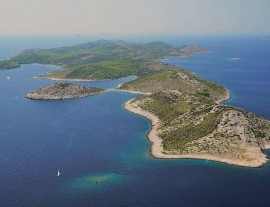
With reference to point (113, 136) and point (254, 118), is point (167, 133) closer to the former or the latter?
point (113, 136)

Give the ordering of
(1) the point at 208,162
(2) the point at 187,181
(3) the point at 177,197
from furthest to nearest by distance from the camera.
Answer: (1) the point at 208,162 < (2) the point at 187,181 < (3) the point at 177,197

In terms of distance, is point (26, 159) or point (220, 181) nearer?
point (220, 181)

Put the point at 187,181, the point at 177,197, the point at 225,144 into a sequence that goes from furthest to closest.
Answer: the point at 225,144, the point at 187,181, the point at 177,197

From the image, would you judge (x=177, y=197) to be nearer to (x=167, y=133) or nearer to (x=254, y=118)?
(x=167, y=133)

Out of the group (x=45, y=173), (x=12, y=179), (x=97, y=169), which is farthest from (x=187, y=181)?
(x=12, y=179)

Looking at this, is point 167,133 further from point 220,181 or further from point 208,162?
point 220,181

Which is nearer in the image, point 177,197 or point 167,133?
point 177,197

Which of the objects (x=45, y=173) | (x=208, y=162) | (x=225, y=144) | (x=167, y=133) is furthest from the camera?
(x=167, y=133)

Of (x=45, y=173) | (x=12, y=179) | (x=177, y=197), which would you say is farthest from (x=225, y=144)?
(x=12, y=179)

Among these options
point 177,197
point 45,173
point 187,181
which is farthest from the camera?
point 45,173
